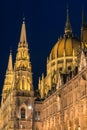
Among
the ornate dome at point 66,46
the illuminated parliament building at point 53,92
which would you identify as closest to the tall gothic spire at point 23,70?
the illuminated parliament building at point 53,92

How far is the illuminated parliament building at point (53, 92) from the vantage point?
96.1m

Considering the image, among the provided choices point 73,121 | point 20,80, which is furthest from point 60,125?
point 20,80

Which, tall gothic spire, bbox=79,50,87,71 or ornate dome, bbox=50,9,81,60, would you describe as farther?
ornate dome, bbox=50,9,81,60

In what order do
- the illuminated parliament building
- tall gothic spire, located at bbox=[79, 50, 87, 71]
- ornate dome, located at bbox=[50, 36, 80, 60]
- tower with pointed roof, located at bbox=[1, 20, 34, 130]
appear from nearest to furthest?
1. tall gothic spire, located at bbox=[79, 50, 87, 71]
2. the illuminated parliament building
3. tower with pointed roof, located at bbox=[1, 20, 34, 130]
4. ornate dome, located at bbox=[50, 36, 80, 60]

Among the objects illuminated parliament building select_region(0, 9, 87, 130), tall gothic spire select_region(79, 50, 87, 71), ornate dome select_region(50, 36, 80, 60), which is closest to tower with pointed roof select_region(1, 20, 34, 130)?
illuminated parliament building select_region(0, 9, 87, 130)

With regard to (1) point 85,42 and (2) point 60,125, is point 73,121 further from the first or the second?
(1) point 85,42

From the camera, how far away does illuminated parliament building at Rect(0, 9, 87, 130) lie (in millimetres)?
96125

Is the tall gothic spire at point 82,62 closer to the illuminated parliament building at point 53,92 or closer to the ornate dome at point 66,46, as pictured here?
the illuminated parliament building at point 53,92

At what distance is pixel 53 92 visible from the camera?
406ft

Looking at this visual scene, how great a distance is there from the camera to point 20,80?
13275cm

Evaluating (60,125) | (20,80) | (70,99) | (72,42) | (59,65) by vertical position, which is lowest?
(60,125)

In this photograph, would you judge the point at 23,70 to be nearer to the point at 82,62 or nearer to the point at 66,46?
the point at 66,46

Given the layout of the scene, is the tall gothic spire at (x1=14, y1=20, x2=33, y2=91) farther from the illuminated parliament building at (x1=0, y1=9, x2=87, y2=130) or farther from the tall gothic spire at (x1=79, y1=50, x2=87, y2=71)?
the tall gothic spire at (x1=79, y1=50, x2=87, y2=71)

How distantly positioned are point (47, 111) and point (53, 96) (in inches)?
336
